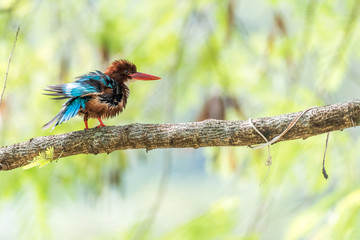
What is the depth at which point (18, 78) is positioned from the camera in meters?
2.63

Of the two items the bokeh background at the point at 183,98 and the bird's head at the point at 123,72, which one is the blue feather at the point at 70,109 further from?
the bokeh background at the point at 183,98

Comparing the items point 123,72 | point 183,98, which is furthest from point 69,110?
point 183,98

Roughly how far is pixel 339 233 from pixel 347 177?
2.29 feet

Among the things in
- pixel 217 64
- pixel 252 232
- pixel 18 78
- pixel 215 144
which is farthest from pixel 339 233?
pixel 18 78

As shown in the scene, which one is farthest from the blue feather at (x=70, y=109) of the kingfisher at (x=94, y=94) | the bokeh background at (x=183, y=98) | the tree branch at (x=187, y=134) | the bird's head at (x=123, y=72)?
the bokeh background at (x=183, y=98)

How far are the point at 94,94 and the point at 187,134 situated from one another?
423 mm

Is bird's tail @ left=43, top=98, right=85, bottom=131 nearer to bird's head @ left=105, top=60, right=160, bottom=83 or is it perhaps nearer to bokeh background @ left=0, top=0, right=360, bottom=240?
bird's head @ left=105, top=60, right=160, bottom=83

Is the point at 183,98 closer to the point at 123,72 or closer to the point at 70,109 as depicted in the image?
the point at 123,72

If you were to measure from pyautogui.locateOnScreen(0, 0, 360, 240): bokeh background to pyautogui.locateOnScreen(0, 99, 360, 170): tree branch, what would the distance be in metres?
0.61

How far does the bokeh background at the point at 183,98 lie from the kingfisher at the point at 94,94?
38 cm

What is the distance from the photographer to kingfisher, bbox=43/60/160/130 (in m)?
1.56

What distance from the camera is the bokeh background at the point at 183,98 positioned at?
2.29 m

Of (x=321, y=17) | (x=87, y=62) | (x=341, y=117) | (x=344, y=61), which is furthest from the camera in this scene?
(x=87, y=62)

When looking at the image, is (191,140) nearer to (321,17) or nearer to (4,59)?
(4,59)
